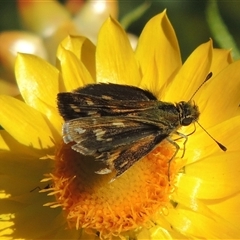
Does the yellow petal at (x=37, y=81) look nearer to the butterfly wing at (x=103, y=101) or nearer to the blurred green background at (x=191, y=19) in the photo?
the butterfly wing at (x=103, y=101)

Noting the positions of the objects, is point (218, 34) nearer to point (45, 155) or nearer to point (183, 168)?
point (183, 168)

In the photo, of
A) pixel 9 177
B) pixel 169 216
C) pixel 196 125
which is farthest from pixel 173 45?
pixel 9 177

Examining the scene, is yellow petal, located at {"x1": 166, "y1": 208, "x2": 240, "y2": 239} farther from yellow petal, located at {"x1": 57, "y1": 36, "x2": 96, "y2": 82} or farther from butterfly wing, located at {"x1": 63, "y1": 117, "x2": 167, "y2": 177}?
yellow petal, located at {"x1": 57, "y1": 36, "x2": 96, "y2": 82}

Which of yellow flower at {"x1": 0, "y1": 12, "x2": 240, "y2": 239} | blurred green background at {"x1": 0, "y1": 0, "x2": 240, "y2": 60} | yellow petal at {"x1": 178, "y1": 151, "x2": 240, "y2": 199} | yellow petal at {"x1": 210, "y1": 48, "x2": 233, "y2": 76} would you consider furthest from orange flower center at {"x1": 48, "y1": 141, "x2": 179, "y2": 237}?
blurred green background at {"x1": 0, "y1": 0, "x2": 240, "y2": 60}

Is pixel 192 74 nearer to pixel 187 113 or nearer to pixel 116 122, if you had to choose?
pixel 187 113

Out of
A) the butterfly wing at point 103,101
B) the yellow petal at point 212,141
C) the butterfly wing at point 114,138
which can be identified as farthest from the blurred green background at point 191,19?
the butterfly wing at point 114,138
